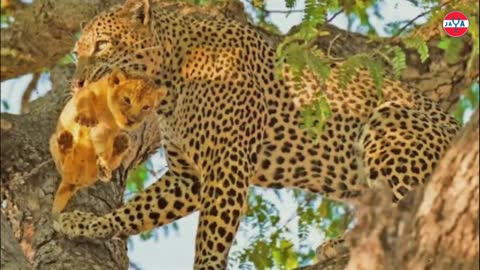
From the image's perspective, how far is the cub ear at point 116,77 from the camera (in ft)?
27.8

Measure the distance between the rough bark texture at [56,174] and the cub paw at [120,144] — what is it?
479mm

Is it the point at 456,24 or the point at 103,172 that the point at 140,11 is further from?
the point at 456,24

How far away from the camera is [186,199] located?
9.30 meters

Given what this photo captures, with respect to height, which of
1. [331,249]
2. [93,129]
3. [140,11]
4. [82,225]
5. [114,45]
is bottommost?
[331,249]

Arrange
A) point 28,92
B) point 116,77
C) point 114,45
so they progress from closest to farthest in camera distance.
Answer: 1. point 116,77
2. point 114,45
3. point 28,92

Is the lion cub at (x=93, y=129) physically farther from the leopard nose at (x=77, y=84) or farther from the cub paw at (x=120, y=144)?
the leopard nose at (x=77, y=84)

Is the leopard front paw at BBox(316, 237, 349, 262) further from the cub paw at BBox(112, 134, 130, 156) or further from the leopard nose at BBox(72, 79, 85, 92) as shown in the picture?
the leopard nose at BBox(72, 79, 85, 92)

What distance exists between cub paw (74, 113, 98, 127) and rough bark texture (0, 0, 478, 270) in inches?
20.4

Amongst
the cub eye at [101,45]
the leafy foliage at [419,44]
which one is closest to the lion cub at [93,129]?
the cub eye at [101,45]

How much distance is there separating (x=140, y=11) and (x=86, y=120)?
1011 millimetres

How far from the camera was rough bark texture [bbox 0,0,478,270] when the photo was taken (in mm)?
4922

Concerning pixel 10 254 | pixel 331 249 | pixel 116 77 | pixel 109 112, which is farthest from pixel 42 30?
pixel 10 254

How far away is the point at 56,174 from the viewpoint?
8.91 m

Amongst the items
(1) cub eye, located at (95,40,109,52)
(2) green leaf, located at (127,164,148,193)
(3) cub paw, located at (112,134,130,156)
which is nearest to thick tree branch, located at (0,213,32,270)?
(3) cub paw, located at (112,134,130,156)
